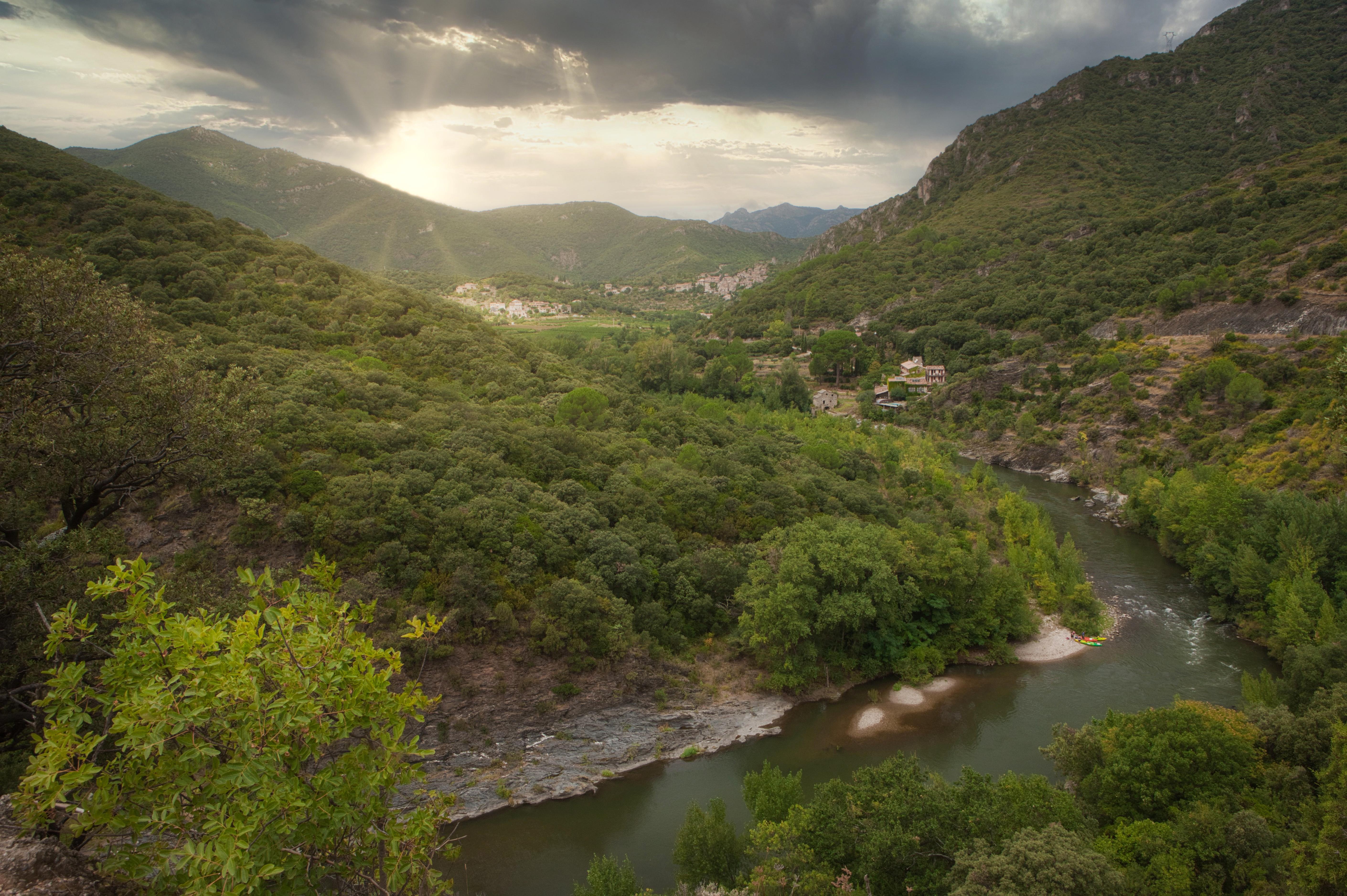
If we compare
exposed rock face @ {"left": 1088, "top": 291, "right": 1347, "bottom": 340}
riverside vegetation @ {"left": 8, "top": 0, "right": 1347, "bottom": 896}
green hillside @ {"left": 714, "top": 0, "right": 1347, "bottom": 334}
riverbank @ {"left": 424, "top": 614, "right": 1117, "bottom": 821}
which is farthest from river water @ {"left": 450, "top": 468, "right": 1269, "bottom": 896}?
green hillside @ {"left": 714, "top": 0, "right": 1347, "bottom": 334}

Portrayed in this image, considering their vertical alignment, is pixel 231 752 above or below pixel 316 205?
below

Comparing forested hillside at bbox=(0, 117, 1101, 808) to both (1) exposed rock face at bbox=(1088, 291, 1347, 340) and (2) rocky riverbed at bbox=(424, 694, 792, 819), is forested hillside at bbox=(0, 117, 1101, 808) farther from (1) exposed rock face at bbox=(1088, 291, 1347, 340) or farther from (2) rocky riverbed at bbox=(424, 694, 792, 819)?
(1) exposed rock face at bbox=(1088, 291, 1347, 340)

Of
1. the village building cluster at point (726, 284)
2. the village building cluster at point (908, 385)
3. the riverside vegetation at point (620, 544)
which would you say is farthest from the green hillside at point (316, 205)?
the riverside vegetation at point (620, 544)

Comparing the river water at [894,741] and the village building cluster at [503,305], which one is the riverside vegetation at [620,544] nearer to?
the river water at [894,741]

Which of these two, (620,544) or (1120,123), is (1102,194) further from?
(620,544)

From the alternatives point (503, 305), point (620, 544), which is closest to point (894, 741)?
point (620, 544)

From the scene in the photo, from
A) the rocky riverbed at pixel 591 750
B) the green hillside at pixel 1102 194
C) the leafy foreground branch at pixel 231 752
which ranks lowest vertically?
the rocky riverbed at pixel 591 750
